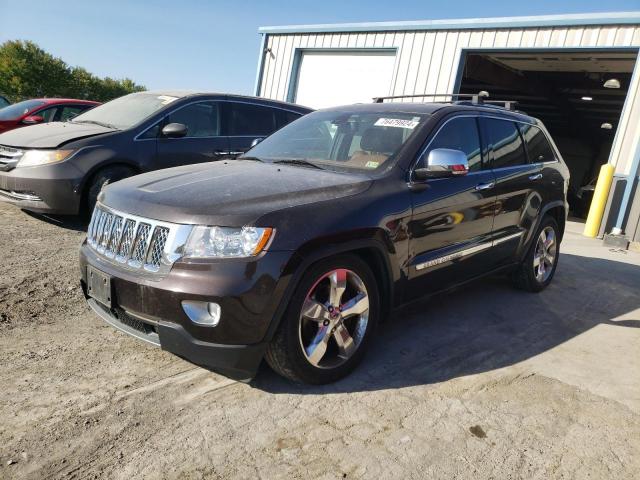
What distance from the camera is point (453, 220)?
368cm

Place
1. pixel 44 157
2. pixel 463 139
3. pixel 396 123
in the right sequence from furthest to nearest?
pixel 44 157 → pixel 463 139 → pixel 396 123

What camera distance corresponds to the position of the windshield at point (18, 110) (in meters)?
9.24

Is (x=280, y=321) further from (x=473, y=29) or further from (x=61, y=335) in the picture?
(x=473, y=29)

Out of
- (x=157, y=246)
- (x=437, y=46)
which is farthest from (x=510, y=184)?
(x=437, y=46)

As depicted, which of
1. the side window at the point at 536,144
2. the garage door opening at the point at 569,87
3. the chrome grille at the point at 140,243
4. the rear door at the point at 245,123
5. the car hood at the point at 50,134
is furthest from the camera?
the garage door opening at the point at 569,87

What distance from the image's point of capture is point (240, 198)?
9.07 feet

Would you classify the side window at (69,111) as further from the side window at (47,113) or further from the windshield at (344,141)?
the windshield at (344,141)

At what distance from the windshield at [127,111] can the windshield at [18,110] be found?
3209 mm

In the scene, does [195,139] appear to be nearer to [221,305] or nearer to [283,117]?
[283,117]

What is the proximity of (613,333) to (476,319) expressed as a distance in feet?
3.89

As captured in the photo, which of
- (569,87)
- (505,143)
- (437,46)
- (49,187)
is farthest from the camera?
(569,87)

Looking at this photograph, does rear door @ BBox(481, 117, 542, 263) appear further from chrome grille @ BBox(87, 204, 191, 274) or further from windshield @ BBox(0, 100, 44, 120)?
windshield @ BBox(0, 100, 44, 120)

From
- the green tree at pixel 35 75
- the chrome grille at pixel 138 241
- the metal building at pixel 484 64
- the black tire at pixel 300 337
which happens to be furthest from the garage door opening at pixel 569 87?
the green tree at pixel 35 75

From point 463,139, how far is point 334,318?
193 cm
